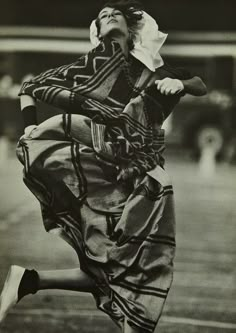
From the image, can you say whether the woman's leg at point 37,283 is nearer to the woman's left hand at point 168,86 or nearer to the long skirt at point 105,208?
the long skirt at point 105,208

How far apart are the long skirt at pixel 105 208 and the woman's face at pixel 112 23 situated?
366 mm

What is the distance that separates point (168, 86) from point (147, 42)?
0.67ft

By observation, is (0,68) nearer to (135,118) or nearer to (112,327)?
(135,118)

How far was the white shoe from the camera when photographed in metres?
3.06

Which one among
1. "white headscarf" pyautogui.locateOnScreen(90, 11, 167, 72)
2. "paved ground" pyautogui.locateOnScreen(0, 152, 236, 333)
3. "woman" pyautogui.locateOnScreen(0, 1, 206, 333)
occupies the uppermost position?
"white headscarf" pyautogui.locateOnScreen(90, 11, 167, 72)

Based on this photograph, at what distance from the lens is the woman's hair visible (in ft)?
9.87

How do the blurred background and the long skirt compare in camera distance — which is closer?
the long skirt

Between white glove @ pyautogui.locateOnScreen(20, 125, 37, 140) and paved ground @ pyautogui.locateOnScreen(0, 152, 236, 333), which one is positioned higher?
white glove @ pyautogui.locateOnScreen(20, 125, 37, 140)

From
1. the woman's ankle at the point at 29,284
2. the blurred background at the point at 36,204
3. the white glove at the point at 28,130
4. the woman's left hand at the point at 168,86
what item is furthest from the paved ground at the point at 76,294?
the woman's left hand at the point at 168,86

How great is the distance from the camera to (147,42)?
3.03 meters

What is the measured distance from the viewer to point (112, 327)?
3.16 meters

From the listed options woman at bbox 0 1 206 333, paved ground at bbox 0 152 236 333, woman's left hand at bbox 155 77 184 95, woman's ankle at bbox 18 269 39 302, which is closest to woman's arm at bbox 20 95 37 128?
woman at bbox 0 1 206 333

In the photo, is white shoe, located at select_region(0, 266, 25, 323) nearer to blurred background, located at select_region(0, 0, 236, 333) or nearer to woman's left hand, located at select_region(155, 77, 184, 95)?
blurred background, located at select_region(0, 0, 236, 333)

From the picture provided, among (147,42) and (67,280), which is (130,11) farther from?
(67,280)
